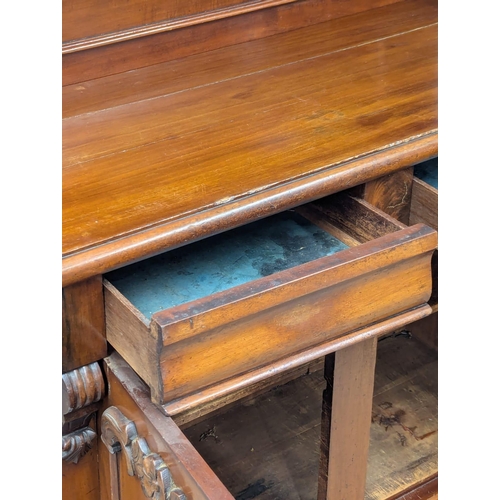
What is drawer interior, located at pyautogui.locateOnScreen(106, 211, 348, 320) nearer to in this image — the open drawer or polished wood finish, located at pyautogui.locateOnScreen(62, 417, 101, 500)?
the open drawer

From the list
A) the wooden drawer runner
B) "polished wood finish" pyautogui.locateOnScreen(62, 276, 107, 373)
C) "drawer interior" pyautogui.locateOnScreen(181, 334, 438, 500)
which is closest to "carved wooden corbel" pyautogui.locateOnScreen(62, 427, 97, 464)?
"polished wood finish" pyautogui.locateOnScreen(62, 276, 107, 373)

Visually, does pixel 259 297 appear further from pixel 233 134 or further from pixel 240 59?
pixel 240 59

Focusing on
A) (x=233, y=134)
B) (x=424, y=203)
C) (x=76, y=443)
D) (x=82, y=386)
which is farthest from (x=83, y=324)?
(x=424, y=203)

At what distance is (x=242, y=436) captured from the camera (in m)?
1.48

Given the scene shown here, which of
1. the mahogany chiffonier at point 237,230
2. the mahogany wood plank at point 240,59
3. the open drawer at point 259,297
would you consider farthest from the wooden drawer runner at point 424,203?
the mahogany wood plank at point 240,59

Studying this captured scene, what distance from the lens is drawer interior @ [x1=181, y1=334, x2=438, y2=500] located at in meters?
1.39

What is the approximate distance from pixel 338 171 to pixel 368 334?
18 centimetres

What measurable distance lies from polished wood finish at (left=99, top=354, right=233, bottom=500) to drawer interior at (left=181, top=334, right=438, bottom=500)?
1.36ft

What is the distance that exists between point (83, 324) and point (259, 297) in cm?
20

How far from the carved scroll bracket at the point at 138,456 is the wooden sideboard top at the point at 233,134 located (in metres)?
0.19

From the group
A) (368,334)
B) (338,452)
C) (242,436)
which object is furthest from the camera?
(242,436)

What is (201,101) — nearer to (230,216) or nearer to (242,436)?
(230,216)

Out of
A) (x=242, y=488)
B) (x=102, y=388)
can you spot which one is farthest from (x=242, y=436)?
(x=102, y=388)

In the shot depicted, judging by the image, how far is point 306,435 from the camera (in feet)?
4.87
